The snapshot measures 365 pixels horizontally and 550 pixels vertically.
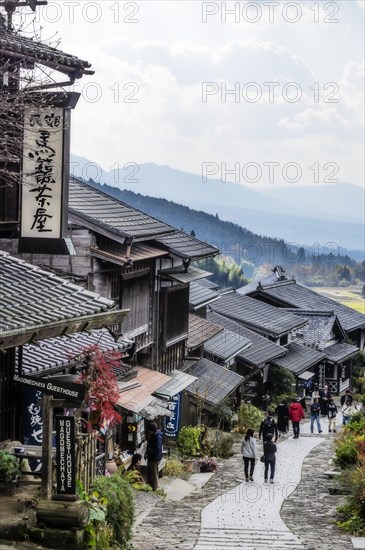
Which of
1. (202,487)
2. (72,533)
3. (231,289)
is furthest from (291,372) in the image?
(72,533)

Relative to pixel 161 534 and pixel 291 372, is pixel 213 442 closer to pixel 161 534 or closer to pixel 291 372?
pixel 161 534

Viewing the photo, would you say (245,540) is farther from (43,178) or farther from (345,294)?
(345,294)

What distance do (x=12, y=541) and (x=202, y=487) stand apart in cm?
1220

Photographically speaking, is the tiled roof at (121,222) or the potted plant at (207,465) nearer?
the tiled roof at (121,222)

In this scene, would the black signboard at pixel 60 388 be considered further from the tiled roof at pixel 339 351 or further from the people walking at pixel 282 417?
the tiled roof at pixel 339 351

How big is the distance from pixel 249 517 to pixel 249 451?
14.4ft

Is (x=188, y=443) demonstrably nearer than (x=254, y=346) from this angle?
Yes

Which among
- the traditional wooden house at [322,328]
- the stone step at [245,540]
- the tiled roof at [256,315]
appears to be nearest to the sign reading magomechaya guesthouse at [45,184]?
the stone step at [245,540]

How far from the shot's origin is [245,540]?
15289 mm

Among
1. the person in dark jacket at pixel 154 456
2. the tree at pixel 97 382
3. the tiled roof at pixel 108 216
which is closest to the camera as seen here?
the tree at pixel 97 382

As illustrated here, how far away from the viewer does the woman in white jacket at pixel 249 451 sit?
2196 cm

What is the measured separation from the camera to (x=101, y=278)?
885 inches

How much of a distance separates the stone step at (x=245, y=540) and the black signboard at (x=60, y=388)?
4.00m

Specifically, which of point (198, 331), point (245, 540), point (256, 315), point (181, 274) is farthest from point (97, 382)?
point (256, 315)
